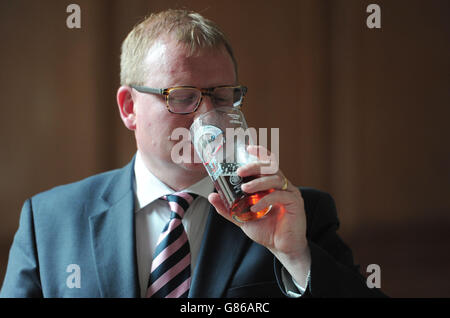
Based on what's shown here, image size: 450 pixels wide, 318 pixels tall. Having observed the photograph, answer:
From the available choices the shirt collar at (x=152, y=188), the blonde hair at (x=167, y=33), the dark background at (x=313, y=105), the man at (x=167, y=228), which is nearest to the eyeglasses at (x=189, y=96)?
the man at (x=167, y=228)

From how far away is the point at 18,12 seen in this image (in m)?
2.68

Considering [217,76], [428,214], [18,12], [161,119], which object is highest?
[18,12]

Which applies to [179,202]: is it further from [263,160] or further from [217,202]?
[263,160]

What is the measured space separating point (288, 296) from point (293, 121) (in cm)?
243

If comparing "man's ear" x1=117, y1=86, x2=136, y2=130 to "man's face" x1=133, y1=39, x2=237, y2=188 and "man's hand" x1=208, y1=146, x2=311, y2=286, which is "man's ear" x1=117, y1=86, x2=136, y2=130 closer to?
"man's face" x1=133, y1=39, x2=237, y2=188

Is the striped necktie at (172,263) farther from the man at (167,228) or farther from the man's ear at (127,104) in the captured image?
the man's ear at (127,104)

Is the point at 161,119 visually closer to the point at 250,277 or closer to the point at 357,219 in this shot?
the point at 250,277

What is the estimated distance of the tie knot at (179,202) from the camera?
1.17 m

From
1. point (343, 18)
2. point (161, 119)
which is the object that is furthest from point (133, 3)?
point (161, 119)

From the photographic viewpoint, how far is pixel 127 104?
1314 mm

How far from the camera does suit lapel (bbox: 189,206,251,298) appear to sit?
1091mm

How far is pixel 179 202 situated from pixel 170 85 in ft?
1.02

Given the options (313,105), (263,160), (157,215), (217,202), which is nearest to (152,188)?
(157,215)

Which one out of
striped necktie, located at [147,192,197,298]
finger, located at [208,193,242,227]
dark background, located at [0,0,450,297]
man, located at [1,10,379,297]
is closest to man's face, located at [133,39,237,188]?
man, located at [1,10,379,297]
